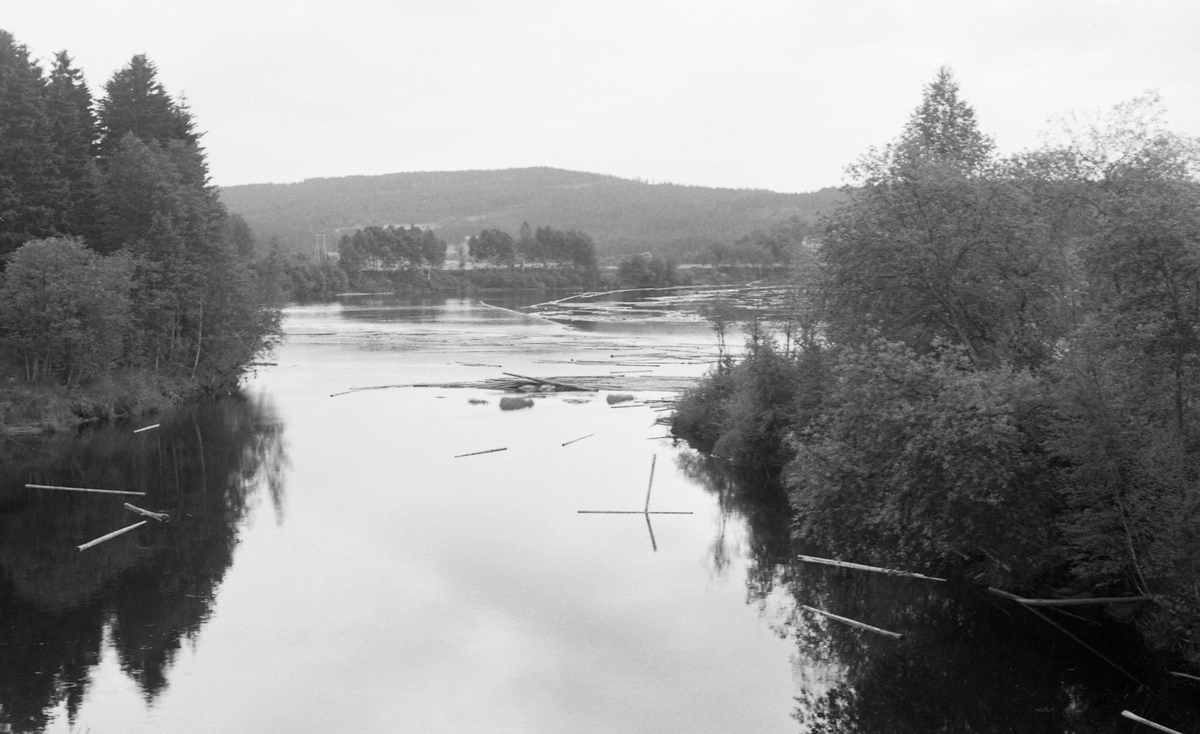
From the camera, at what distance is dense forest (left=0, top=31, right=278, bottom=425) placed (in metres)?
44.1

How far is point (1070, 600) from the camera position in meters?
20.7

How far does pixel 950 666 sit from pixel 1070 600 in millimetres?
2718

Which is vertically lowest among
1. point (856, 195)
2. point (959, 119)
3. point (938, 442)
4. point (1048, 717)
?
point (1048, 717)

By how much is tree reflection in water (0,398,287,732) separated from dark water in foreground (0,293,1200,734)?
8cm

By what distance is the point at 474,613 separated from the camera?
76.0 feet

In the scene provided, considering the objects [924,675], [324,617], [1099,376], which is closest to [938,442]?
[1099,376]

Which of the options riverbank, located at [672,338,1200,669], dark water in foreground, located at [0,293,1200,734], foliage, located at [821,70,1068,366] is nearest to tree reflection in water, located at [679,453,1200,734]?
dark water in foreground, located at [0,293,1200,734]

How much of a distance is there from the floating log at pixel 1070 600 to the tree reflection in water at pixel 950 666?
297 millimetres

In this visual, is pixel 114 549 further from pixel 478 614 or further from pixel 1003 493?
pixel 1003 493

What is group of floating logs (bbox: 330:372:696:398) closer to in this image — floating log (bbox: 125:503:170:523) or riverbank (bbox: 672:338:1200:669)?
floating log (bbox: 125:503:170:523)

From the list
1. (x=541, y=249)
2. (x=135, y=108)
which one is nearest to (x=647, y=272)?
(x=541, y=249)

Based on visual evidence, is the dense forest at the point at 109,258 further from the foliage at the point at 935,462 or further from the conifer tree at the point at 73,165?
the foliage at the point at 935,462

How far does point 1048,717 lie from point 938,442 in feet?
16.1

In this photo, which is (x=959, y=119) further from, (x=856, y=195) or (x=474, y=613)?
(x=474, y=613)
